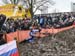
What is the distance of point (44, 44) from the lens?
17.8 metres

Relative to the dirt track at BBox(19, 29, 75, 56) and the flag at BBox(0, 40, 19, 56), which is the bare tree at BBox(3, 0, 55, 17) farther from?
the flag at BBox(0, 40, 19, 56)

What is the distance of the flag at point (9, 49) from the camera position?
920 centimetres

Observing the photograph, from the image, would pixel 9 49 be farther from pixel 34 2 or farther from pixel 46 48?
pixel 34 2

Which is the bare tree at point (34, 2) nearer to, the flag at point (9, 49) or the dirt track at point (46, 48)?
the dirt track at point (46, 48)

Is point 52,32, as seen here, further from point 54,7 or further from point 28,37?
point 54,7

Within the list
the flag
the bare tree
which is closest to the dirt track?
the flag

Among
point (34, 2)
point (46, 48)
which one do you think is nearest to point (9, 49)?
point (46, 48)

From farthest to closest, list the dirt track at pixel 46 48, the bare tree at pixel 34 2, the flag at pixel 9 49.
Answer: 1. the bare tree at pixel 34 2
2. the dirt track at pixel 46 48
3. the flag at pixel 9 49

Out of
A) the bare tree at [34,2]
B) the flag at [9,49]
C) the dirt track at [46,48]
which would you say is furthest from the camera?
the bare tree at [34,2]

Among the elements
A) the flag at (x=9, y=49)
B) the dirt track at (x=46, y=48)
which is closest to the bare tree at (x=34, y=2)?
the dirt track at (x=46, y=48)

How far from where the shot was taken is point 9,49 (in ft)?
31.4

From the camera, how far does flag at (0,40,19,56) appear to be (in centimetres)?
920

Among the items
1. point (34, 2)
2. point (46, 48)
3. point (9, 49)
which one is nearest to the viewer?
point (9, 49)

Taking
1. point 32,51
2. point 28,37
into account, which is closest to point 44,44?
point 28,37
